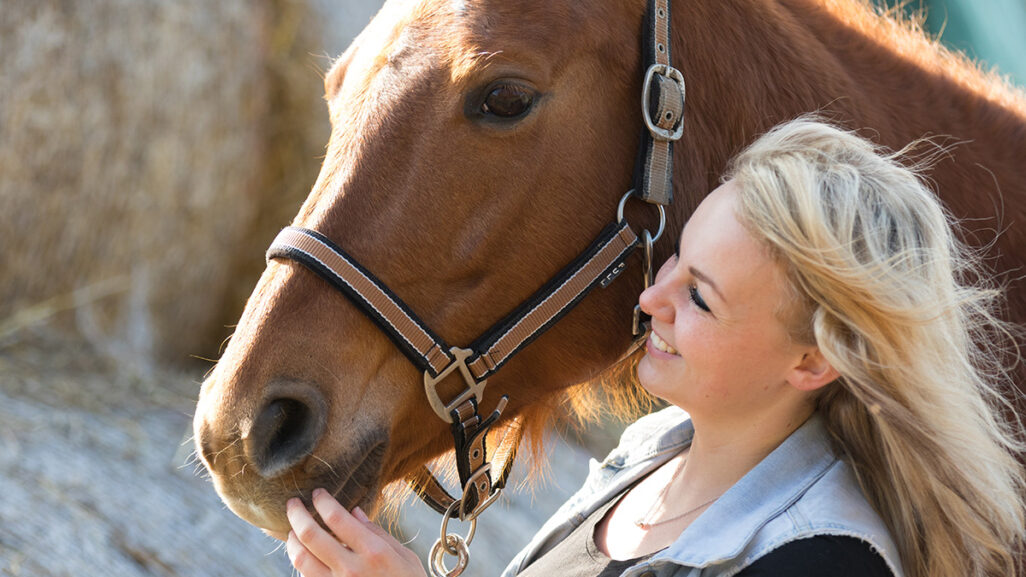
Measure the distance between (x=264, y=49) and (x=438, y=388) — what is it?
323cm

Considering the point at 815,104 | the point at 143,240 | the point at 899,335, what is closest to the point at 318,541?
the point at 899,335

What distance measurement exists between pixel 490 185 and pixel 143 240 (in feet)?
9.49

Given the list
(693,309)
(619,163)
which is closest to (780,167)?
(693,309)

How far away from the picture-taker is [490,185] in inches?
64.5

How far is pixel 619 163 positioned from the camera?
1746mm

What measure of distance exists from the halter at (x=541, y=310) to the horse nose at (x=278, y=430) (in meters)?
0.19

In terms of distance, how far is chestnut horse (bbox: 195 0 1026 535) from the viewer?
1.53 m

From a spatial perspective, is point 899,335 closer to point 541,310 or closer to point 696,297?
point 696,297

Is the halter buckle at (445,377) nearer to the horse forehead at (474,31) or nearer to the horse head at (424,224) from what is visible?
the horse head at (424,224)

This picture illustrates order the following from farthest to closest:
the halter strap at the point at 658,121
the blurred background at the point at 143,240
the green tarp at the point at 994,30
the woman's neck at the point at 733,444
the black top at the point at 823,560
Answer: the green tarp at the point at 994,30, the blurred background at the point at 143,240, the halter strap at the point at 658,121, the woman's neck at the point at 733,444, the black top at the point at 823,560

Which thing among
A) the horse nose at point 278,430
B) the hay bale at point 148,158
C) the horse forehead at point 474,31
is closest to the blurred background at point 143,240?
the hay bale at point 148,158

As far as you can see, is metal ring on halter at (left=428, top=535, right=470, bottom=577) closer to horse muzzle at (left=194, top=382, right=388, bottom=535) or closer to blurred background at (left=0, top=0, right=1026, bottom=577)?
horse muzzle at (left=194, top=382, right=388, bottom=535)

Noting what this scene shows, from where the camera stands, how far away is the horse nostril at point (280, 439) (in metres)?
1.49

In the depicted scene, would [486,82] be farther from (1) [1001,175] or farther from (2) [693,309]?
(1) [1001,175]
